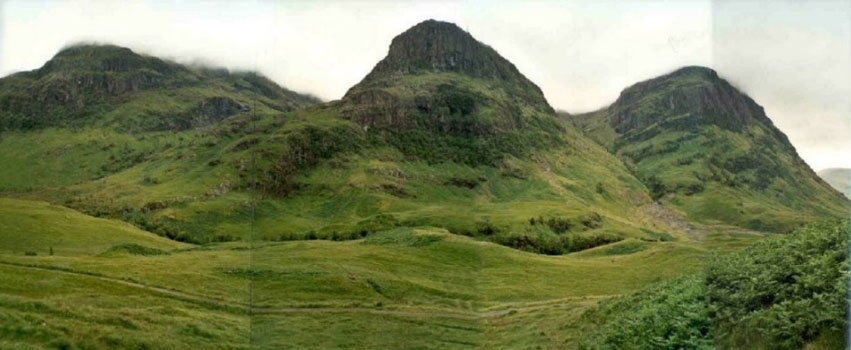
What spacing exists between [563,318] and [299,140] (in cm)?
16104

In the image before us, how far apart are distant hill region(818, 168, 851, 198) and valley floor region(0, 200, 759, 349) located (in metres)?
11.3

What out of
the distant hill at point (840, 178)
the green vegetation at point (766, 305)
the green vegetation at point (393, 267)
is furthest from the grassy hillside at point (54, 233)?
the distant hill at point (840, 178)

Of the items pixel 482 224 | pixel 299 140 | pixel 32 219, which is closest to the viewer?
pixel 32 219

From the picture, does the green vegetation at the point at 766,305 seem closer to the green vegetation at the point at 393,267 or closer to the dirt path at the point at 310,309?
the green vegetation at the point at 393,267

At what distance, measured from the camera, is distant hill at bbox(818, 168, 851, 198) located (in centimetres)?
487

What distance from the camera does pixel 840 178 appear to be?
17.1ft

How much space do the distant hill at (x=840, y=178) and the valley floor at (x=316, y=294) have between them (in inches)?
445

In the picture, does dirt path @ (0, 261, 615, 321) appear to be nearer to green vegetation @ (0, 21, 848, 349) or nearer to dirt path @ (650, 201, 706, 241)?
green vegetation @ (0, 21, 848, 349)

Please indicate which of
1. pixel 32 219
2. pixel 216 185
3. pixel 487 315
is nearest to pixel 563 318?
pixel 487 315

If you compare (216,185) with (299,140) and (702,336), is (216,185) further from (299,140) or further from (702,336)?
(702,336)

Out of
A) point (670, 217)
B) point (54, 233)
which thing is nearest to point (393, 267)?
point (54, 233)

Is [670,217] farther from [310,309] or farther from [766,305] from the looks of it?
[766,305]

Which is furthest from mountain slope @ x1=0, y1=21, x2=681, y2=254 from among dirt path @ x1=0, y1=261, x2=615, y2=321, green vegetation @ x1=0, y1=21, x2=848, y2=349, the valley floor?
dirt path @ x1=0, y1=261, x2=615, y2=321

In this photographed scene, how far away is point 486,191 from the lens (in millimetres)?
176875
